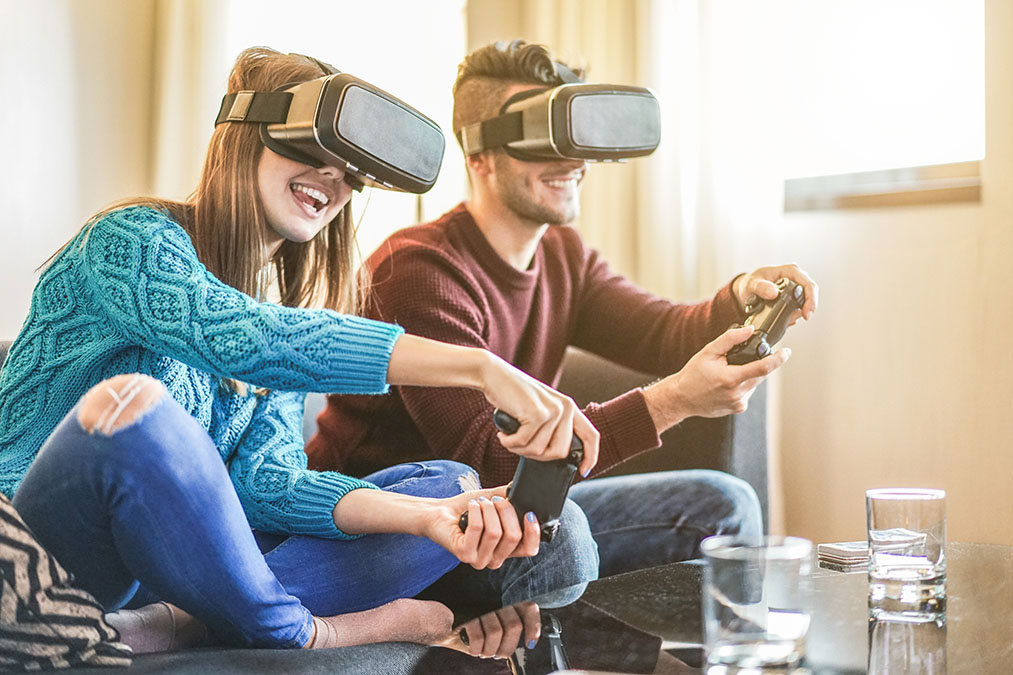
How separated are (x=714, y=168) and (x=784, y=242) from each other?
218 millimetres

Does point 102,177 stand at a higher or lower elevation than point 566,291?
higher

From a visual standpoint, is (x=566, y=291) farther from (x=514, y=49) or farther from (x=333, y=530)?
(x=333, y=530)

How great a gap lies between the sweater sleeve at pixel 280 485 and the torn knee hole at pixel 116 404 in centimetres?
32

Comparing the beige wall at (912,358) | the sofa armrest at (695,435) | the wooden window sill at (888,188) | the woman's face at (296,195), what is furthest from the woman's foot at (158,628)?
the wooden window sill at (888,188)

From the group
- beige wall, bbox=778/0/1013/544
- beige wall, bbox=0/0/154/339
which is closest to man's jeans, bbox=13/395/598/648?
beige wall, bbox=0/0/154/339

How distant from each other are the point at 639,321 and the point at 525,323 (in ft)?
0.59

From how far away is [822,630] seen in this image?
862 millimetres

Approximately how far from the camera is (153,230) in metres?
0.94

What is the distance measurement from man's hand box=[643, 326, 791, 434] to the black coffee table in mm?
211

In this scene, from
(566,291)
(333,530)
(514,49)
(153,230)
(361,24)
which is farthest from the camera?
(361,24)

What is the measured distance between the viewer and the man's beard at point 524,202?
4.88 ft

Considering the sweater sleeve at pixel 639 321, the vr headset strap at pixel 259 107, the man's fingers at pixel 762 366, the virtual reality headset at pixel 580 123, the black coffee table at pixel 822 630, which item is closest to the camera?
the black coffee table at pixel 822 630

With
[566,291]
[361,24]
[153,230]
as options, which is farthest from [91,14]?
[153,230]

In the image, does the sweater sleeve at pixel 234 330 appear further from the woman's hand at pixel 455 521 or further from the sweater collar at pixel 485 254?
the sweater collar at pixel 485 254
